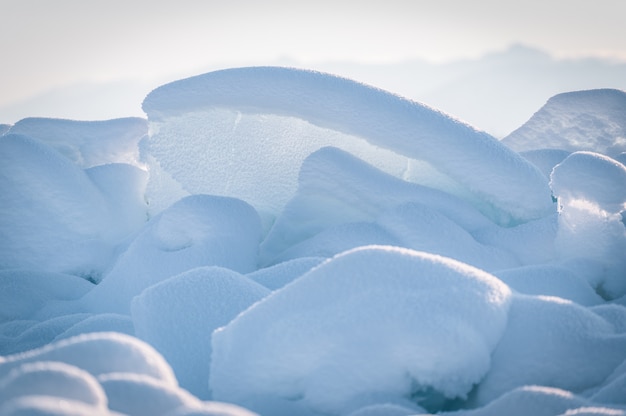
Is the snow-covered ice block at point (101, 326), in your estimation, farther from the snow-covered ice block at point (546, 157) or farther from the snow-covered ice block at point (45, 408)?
the snow-covered ice block at point (546, 157)

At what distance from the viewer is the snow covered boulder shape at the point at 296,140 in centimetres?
282

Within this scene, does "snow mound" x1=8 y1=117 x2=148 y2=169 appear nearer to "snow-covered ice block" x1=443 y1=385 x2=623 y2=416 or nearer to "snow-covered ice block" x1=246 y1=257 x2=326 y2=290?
"snow-covered ice block" x1=246 y1=257 x2=326 y2=290

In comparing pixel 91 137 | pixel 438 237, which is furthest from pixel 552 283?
pixel 91 137

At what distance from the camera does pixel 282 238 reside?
2.96m

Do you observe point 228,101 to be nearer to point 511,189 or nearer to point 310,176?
point 310,176

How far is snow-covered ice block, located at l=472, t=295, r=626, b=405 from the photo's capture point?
1691 mm

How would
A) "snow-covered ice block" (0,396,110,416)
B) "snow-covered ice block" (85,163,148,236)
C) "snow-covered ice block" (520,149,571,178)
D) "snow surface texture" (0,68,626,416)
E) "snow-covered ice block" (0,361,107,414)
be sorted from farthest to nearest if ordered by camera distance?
"snow-covered ice block" (85,163,148,236)
"snow-covered ice block" (520,149,571,178)
"snow surface texture" (0,68,626,416)
"snow-covered ice block" (0,361,107,414)
"snow-covered ice block" (0,396,110,416)

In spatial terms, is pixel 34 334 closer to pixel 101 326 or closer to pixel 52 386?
pixel 101 326

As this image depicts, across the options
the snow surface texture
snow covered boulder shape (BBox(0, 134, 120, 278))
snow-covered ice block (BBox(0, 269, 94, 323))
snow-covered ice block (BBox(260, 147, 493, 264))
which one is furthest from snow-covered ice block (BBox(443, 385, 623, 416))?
snow covered boulder shape (BBox(0, 134, 120, 278))

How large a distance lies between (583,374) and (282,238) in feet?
4.98

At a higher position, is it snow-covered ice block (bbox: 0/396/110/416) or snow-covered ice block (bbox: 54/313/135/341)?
snow-covered ice block (bbox: 0/396/110/416)

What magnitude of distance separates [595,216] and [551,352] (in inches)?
42.9

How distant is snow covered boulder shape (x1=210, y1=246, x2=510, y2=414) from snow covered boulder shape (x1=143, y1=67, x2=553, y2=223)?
1218mm

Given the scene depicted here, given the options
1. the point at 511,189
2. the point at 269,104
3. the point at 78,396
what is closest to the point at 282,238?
the point at 269,104
